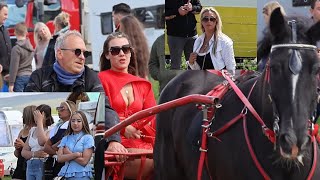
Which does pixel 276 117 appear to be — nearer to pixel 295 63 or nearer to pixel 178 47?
pixel 295 63

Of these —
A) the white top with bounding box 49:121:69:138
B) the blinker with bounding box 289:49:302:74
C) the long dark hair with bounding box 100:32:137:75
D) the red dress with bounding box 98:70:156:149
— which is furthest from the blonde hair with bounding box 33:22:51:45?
Answer: the blinker with bounding box 289:49:302:74

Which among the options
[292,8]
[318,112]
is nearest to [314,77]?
[318,112]

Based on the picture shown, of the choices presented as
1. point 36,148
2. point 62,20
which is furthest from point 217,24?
point 36,148

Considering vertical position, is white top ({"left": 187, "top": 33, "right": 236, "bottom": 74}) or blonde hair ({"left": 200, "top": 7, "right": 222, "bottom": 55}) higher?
blonde hair ({"left": 200, "top": 7, "right": 222, "bottom": 55})

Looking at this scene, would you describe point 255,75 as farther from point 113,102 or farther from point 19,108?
point 19,108

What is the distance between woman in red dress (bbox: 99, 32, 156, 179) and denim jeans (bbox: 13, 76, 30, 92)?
2.04 feet

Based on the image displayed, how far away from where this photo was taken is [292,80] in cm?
397

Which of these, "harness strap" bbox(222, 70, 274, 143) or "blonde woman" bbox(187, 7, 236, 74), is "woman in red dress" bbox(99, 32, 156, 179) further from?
"harness strap" bbox(222, 70, 274, 143)

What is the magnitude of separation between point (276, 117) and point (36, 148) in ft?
7.31

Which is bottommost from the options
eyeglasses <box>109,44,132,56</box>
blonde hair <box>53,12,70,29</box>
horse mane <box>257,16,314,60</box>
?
eyeglasses <box>109,44,132,56</box>

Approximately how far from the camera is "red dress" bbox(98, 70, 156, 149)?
583cm

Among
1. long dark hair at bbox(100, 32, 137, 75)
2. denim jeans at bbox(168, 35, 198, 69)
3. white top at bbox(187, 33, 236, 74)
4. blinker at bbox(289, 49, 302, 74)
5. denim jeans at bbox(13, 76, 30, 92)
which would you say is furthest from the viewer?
denim jeans at bbox(168, 35, 198, 69)

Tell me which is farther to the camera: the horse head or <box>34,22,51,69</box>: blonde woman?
<box>34,22,51,69</box>: blonde woman

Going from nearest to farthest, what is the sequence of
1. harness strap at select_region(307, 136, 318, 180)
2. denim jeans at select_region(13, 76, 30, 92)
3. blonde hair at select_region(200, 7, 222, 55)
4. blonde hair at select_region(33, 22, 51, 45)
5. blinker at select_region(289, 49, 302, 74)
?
blinker at select_region(289, 49, 302, 74) < harness strap at select_region(307, 136, 318, 180) < blonde hair at select_region(33, 22, 51, 45) < denim jeans at select_region(13, 76, 30, 92) < blonde hair at select_region(200, 7, 222, 55)
